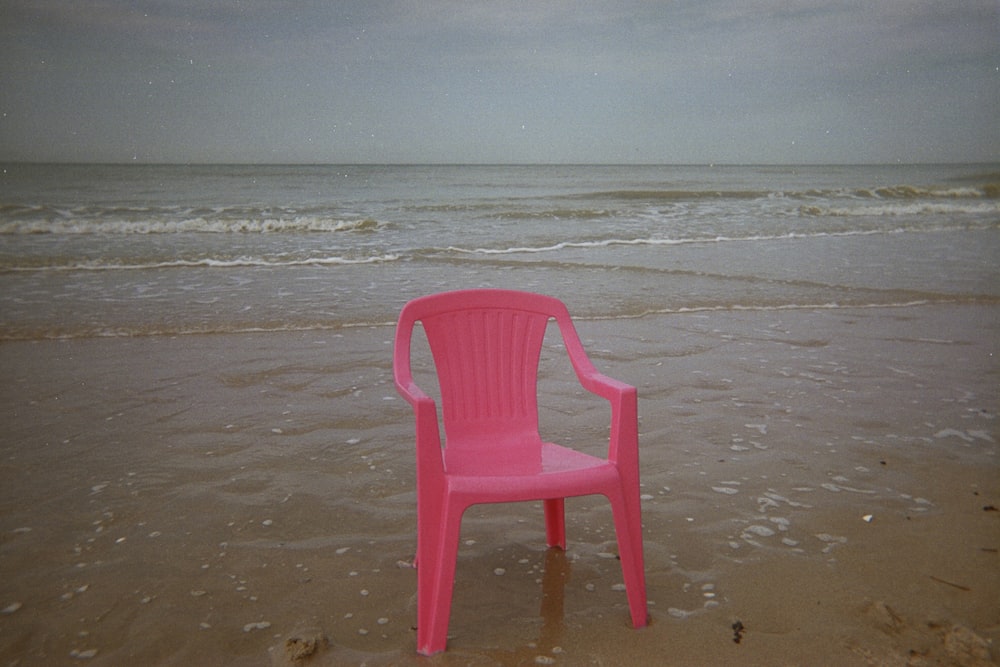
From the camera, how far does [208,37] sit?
2145 centimetres

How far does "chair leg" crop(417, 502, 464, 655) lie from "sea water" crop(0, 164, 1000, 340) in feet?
13.7

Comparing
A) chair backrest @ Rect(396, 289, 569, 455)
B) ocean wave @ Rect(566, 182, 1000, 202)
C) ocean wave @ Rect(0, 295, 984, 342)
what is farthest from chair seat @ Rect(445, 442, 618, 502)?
ocean wave @ Rect(566, 182, 1000, 202)

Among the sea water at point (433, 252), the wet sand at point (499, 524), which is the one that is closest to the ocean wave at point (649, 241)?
the sea water at point (433, 252)

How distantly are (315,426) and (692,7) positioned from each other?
22.4m

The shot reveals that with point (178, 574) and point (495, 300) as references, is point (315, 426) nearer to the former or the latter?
point (178, 574)

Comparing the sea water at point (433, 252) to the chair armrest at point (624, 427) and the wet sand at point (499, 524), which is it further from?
the chair armrest at point (624, 427)

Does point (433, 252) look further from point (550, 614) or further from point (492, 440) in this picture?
point (550, 614)

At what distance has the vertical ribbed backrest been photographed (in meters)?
2.31

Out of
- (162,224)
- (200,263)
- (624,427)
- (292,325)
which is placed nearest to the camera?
(624,427)

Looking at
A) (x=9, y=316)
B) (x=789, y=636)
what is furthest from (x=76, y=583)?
(x=9, y=316)

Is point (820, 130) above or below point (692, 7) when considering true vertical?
below

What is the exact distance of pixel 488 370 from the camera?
93.2 inches

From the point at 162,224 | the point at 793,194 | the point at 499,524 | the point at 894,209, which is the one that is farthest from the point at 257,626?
the point at 793,194

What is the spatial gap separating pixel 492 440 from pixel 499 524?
1.44 ft
